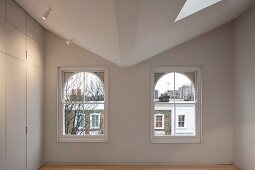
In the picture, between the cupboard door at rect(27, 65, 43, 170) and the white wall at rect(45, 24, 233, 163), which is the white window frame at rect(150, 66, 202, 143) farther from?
the cupboard door at rect(27, 65, 43, 170)

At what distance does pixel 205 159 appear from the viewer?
4738mm

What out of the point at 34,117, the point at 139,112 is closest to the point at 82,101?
the point at 34,117

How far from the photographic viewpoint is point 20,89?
3.56 m

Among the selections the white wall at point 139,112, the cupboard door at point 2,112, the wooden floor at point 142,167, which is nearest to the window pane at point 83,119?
the white wall at point 139,112

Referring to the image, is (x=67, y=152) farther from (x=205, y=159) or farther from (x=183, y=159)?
(x=205, y=159)

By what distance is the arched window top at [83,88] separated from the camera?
4.87m

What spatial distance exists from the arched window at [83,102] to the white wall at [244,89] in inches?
94.8

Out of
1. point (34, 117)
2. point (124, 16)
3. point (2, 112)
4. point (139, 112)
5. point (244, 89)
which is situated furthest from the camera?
point (139, 112)

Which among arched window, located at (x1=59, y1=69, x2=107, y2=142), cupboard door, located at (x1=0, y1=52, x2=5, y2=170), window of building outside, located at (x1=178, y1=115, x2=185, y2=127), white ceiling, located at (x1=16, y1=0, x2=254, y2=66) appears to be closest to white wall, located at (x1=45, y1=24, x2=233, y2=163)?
arched window, located at (x1=59, y1=69, x2=107, y2=142)

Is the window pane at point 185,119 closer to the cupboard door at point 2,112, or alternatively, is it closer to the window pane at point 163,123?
the window pane at point 163,123

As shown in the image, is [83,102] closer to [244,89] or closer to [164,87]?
[164,87]

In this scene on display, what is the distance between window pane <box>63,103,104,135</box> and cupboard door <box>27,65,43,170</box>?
1.72 feet

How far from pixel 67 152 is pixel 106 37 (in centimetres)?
261

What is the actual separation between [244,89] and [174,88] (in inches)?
48.1
